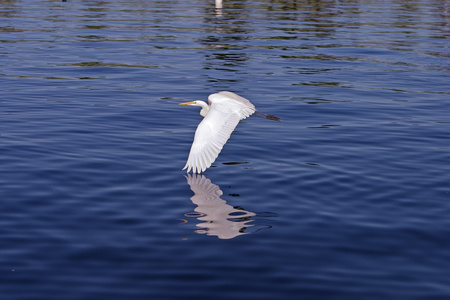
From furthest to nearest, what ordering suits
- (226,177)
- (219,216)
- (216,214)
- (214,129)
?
(226,177) < (214,129) < (216,214) < (219,216)

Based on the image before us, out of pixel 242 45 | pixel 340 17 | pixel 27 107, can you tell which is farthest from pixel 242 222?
pixel 340 17

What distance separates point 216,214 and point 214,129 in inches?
80.4

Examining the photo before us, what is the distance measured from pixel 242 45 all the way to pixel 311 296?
71.6 ft

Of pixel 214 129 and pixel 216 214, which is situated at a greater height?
pixel 214 129

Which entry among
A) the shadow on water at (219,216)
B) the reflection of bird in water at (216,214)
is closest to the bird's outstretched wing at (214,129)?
the reflection of bird in water at (216,214)

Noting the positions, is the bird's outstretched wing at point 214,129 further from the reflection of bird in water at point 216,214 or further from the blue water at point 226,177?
the blue water at point 226,177

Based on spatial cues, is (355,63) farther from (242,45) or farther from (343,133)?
(343,133)

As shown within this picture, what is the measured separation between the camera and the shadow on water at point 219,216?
10.1 meters

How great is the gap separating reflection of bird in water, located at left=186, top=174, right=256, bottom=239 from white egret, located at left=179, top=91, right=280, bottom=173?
34cm

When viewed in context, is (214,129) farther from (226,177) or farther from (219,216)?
(219,216)

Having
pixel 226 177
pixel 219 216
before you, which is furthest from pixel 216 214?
pixel 226 177

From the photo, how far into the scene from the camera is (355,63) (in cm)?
2553

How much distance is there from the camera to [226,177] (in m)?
12.8

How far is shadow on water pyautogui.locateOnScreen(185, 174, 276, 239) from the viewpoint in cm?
1008
